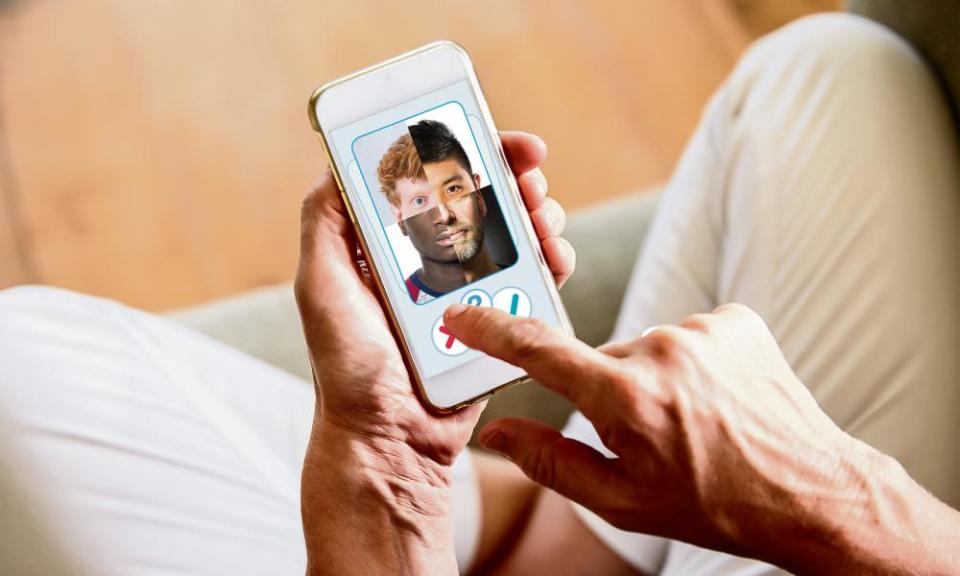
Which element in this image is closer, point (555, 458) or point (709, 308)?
point (555, 458)

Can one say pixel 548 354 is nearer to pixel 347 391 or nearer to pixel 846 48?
pixel 347 391

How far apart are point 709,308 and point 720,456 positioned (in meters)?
0.34

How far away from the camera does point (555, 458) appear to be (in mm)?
516

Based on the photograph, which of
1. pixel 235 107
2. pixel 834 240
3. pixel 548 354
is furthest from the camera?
pixel 235 107

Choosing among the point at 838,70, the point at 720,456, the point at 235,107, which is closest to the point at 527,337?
the point at 720,456

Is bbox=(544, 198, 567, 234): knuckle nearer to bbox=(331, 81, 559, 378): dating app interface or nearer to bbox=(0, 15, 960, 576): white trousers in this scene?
bbox=(331, 81, 559, 378): dating app interface

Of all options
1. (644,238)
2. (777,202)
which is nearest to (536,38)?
(644,238)

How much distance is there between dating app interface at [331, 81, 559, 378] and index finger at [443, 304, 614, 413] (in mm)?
115

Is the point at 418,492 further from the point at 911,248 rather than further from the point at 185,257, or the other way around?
the point at 185,257

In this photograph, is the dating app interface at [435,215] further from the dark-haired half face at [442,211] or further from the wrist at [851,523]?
the wrist at [851,523]

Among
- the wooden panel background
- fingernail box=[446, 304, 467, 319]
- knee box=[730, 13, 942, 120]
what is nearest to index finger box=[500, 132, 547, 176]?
fingernail box=[446, 304, 467, 319]

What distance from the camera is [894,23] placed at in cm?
85

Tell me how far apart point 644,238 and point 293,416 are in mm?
435

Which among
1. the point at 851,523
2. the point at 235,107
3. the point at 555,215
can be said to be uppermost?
the point at 235,107
